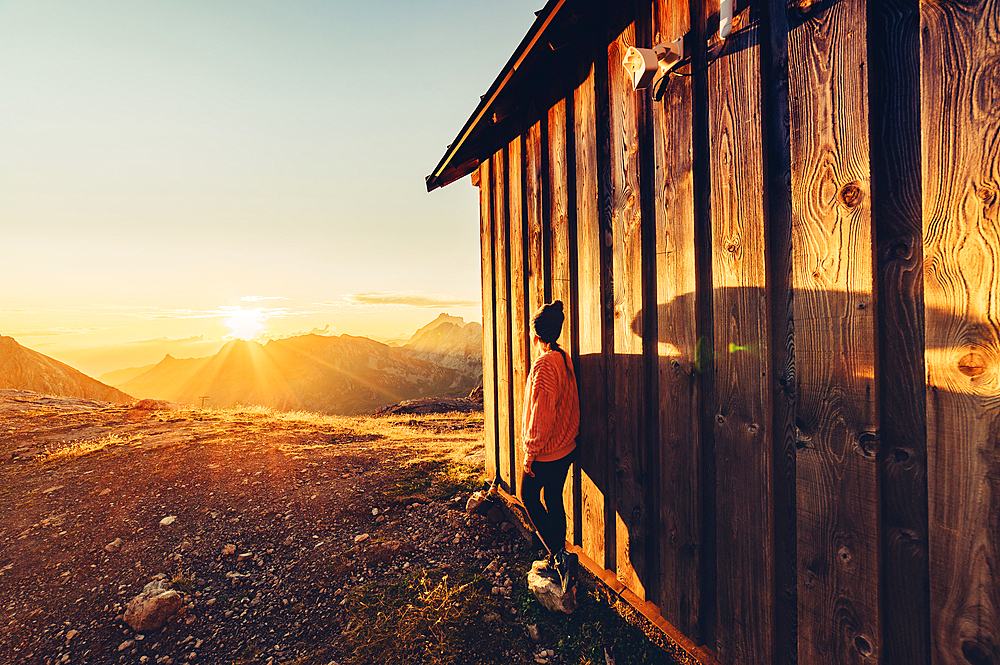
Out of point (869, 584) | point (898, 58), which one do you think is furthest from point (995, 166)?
point (869, 584)

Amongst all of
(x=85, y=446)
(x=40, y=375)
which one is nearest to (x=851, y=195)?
(x=85, y=446)

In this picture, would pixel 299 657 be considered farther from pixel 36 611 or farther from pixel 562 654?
pixel 36 611

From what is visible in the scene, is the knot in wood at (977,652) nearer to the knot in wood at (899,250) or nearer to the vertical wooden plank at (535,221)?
the knot in wood at (899,250)

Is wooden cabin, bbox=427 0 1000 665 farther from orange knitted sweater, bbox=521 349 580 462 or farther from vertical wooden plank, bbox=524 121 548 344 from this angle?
vertical wooden plank, bbox=524 121 548 344

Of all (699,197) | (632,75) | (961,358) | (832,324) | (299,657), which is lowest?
(299,657)

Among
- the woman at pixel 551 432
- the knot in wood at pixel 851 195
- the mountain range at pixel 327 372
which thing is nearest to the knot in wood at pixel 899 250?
the knot in wood at pixel 851 195

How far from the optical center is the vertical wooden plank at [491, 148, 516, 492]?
13.9 ft

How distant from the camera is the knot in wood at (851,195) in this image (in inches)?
59.1

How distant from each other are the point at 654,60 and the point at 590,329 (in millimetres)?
1698

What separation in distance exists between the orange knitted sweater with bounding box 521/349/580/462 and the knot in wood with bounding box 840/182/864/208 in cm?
174

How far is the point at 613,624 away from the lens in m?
2.56

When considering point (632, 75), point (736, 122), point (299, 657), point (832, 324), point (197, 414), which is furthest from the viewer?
point (197, 414)

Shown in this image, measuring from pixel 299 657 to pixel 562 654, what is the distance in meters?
1.66

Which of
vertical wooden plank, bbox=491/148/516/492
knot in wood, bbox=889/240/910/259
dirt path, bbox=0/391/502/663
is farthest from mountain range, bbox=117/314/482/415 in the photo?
knot in wood, bbox=889/240/910/259
